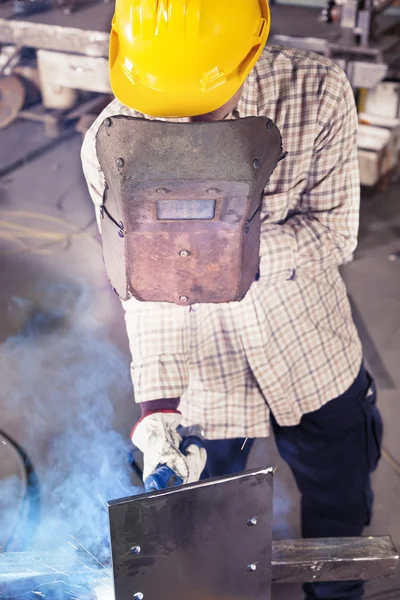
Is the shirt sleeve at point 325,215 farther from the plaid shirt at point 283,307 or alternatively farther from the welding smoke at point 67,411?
the welding smoke at point 67,411

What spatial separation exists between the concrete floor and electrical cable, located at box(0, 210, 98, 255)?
1.1 inches

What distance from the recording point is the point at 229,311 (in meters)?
1.62

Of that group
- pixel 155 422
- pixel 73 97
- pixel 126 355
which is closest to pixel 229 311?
pixel 155 422

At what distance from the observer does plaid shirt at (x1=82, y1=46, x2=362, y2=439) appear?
1506mm

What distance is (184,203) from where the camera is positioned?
3.75ft

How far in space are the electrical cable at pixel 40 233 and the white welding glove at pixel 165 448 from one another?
9.59 ft

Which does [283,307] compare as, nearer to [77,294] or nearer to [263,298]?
[263,298]

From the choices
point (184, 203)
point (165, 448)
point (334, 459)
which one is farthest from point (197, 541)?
point (334, 459)

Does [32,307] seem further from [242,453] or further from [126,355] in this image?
[242,453]

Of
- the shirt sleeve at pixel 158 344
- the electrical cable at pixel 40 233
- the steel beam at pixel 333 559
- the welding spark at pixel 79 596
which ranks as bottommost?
the electrical cable at pixel 40 233

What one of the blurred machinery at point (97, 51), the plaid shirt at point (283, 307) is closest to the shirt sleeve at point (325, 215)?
the plaid shirt at point (283, 307)

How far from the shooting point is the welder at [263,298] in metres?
1.23

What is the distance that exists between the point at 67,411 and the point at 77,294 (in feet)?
3.31

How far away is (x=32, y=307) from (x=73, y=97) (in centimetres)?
279
